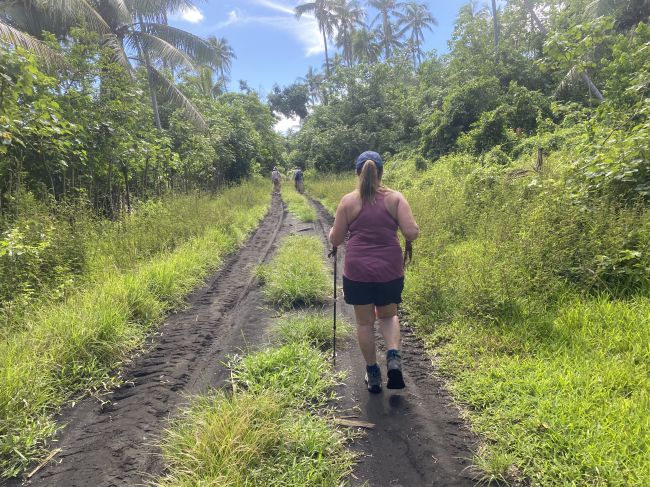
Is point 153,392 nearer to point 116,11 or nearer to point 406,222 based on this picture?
point 406,222

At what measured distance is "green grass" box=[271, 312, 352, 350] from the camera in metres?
3.82

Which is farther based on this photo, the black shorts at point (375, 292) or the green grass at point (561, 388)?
the black shorts at point (375, 292)

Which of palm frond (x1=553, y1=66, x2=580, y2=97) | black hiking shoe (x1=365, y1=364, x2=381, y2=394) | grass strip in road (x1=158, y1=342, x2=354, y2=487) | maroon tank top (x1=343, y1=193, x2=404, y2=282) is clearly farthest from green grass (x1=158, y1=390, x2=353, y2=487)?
palm frond (x1=553, y1=66, x2=580, y2=97)

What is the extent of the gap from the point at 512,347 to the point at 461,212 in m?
4.15

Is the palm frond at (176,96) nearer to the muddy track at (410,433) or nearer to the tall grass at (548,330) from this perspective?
the tall grass at (548,330)

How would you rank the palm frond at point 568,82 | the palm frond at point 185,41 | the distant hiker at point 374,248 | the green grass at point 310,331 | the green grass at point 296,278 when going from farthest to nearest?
the palm frond at point 185,41, the palm frond at point 568,82, the green grass at point 296,278, the green grass at point 310,331, the distant hiker at point 374,248

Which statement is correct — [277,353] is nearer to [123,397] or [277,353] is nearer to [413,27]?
[123,397]

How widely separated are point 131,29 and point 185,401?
14.4 meters

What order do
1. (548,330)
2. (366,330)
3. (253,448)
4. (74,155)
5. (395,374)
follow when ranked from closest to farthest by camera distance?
(253,448) < (395,374) < (366,330) < (548,330) < (74,155)

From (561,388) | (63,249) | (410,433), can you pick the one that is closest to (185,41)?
(63,249)

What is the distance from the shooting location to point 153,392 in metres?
3.07

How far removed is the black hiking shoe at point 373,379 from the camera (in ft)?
9.98

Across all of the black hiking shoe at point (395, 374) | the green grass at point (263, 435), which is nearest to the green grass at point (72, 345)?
the green grass at point (263, 435)

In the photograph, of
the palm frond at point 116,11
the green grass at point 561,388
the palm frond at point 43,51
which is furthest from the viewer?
the palm frond at point 116,11
